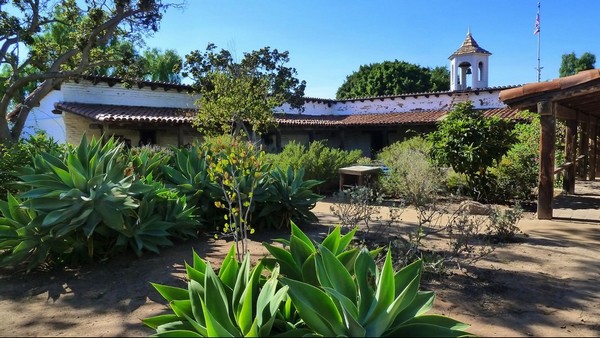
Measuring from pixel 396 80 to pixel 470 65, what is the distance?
15717mm

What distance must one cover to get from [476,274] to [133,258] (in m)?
3.72

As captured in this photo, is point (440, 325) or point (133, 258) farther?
point (133, 258)

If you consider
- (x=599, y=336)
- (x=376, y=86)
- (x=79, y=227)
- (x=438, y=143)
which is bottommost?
(x=599, y=336)

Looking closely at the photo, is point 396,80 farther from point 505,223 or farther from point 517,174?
point 505,223

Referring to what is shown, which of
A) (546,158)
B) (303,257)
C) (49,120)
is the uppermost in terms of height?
(49,120)

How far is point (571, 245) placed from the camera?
5766 mm

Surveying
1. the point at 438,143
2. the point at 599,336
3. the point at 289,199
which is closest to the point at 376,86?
the point at 438,143

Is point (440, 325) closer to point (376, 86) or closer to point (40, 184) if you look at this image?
point (40, 184)

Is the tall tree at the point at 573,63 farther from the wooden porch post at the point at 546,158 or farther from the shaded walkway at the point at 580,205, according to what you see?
the wooden porch post at the point at 546,158

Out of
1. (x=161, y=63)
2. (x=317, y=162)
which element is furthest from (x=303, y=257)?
(x=161, y=63)

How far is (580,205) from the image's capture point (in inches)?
365

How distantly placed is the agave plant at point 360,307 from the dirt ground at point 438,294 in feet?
3.30

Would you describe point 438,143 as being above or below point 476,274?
above

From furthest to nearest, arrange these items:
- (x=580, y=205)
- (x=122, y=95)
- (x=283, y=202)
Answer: (x=122, y=95) < (x=580, y=205) < (x=283, y=202)
